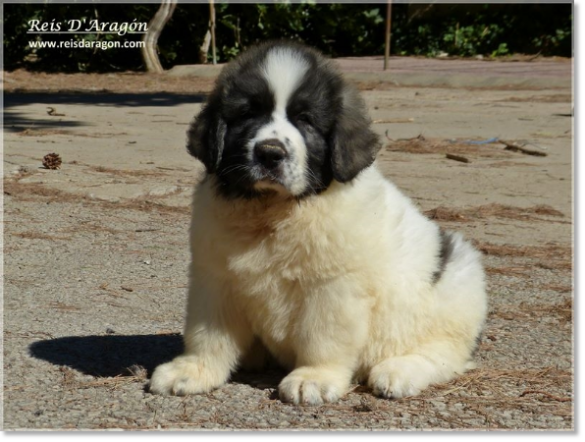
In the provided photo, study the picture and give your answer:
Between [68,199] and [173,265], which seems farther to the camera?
[68,199]

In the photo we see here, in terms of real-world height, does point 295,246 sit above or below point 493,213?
below

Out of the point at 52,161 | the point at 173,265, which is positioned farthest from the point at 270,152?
the point at 52,161

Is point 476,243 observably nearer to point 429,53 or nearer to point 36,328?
point 36,328

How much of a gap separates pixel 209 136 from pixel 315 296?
2.92 ft

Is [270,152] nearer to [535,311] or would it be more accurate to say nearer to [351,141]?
[351,141]

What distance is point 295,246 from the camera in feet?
13.8

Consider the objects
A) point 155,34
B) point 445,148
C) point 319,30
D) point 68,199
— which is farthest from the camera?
point 319,30

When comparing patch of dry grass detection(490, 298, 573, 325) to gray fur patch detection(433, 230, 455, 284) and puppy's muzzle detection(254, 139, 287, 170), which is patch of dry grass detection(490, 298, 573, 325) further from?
puppy's muzzle detection(254, 139, 287, 170)

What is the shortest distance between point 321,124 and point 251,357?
1273 mm

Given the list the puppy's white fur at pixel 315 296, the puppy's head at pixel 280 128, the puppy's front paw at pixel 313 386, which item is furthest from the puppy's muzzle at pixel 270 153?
the puppy's front paw at pixel 313 386

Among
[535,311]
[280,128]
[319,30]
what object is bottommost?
[535,311]

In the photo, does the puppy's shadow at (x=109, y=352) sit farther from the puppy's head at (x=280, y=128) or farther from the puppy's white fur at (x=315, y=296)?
the puppy's head at (x=280, y=128)

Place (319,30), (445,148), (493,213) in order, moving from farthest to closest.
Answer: (319,30)
(445,148)
(493,213)

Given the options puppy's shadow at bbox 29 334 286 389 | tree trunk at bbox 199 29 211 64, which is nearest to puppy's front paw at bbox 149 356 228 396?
puppy's shadow at bbox 29 334 286 389
